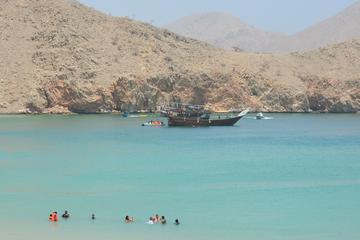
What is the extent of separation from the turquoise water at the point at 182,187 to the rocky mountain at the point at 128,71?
54349mm

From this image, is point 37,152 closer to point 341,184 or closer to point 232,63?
point 341,184

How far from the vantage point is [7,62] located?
141000 mm

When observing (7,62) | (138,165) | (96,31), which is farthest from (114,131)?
(96,31)

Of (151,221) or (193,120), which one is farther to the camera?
(193,120)

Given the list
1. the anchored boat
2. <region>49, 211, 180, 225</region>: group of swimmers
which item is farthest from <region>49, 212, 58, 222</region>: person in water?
the anchored boat

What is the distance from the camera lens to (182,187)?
144 ft

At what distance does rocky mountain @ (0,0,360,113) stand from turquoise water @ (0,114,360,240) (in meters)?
54.3

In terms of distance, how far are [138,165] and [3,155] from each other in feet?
39.8

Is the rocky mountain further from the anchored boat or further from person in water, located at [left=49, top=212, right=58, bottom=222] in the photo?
person in water, located at [left=49, top=212, right=58, bottom=222]

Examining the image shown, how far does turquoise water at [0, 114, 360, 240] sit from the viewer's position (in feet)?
108

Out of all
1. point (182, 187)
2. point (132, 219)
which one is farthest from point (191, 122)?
point (132, 219)

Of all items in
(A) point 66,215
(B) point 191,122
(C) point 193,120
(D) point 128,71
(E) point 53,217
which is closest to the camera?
(E) point 53,217

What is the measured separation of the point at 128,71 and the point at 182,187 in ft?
321

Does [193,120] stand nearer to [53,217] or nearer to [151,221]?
[53,217]
